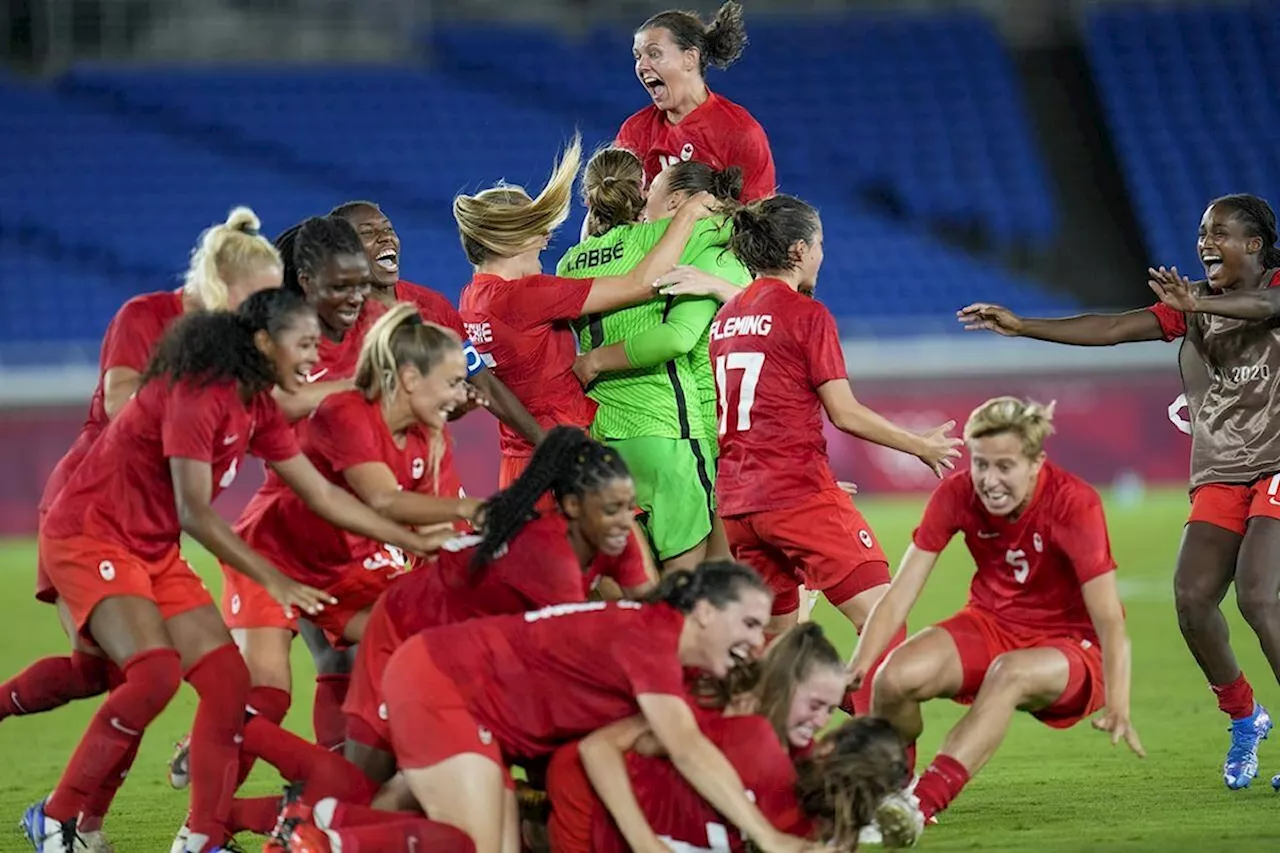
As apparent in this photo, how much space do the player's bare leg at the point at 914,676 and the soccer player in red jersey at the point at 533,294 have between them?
75.9 inches

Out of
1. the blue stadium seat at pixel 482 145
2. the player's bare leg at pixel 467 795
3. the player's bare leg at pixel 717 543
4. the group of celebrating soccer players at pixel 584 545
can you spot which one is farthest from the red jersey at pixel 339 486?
the blue stadium seat at pixel 482 145

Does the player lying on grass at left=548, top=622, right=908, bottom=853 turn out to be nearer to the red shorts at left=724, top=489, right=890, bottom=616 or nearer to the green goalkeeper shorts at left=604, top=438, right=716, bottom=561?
the red shorts at left=724, top=489, right=890, bottom=616

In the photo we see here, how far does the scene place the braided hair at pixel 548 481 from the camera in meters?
5.77

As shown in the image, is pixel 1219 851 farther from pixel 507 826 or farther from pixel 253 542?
pixel 253 542

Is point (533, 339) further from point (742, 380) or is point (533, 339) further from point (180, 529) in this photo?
point (180, 529)

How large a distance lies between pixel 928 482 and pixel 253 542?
15.2 meters

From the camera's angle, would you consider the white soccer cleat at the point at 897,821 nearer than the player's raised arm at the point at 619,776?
No

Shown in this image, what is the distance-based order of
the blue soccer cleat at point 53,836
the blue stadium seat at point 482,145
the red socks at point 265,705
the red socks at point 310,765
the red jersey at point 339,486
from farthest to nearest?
the blue stadium seat at point 482,145 < the red socks at point 265,705 < the red jersey at point 339,486 < the blue soccer cleat at point 53,836 < the red socks at point 310,765

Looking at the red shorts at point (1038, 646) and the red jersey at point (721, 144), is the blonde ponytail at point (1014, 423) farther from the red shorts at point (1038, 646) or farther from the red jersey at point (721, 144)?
the red jersey at point (721, 144)

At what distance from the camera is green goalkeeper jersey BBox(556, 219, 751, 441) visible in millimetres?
7809

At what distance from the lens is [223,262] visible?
21.1ft

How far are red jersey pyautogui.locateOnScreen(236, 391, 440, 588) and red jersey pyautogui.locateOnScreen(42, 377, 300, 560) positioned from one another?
8.5 inches

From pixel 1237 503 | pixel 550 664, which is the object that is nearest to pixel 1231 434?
pixel 1237 503

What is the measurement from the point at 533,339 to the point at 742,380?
919 millimetres
